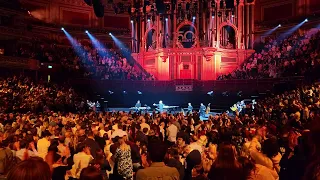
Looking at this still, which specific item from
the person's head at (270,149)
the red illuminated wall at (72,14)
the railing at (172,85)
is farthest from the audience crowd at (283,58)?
the person's head at (270,149)

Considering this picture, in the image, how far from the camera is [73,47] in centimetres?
3988

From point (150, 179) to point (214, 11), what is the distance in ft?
118

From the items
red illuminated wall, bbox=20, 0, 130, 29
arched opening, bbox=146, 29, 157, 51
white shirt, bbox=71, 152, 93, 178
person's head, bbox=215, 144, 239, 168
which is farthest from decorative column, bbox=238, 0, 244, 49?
person's head, bbox=215, 144, 239, 168

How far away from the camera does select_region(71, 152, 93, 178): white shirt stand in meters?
6.90

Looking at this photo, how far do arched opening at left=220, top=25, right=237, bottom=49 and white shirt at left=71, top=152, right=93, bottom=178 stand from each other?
33239 mm

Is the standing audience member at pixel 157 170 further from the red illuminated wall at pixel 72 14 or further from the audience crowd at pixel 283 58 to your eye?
the red illuminated wall at pixel 72 14

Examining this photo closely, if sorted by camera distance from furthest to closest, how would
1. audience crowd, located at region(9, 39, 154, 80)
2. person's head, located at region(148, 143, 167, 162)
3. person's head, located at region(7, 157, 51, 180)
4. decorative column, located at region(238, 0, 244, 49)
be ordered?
decorative column, located at region(238, 0, 244, 49)
audience crowd, located at region(9, 39, 154, 80)
person's head, located at region(148, 143, 167, 162)
person's head, located at region(7, 157, 51, 180)

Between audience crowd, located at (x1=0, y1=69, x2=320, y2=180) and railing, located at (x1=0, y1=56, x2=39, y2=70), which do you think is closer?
audience crowd, located at (x1=0, y1=69, x2=320, y2=180)

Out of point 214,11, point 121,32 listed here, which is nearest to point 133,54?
point 121,32

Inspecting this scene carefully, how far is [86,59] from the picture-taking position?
37.9 metres

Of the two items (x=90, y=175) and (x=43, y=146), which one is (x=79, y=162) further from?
(x=90, y=175)

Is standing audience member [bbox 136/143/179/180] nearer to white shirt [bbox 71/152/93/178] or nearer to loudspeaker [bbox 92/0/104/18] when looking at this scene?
white shirt [bbox 71/152/93/178]

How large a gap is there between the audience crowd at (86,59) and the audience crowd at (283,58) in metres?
10.1


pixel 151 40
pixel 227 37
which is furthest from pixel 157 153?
pixel 151 40
